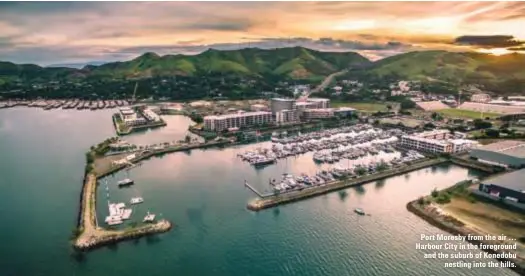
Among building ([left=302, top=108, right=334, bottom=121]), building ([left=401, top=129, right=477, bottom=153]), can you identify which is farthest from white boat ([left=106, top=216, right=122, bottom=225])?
building ([left=302, top=108, right=334, bottom=121])

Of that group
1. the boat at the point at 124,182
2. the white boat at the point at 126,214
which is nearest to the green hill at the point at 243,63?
the boat at the point at 124,182

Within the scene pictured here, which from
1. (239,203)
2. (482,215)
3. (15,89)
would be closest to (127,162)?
(239,203)

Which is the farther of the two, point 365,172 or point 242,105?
point 242,105

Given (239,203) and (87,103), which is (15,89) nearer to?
(87,103)

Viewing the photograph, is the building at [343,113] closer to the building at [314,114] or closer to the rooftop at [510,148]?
the building at [314,114]

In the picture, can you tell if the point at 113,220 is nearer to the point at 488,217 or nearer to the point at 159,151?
the point at 159,151
